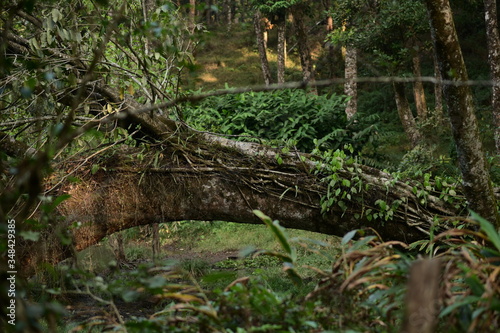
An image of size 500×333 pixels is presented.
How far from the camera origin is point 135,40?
6.94 metres

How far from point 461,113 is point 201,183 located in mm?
2573

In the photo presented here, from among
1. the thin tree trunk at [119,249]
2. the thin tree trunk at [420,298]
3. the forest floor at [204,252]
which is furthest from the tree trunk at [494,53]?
the thin tree trunk at [420,298]

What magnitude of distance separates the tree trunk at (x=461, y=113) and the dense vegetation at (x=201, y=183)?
0.15 ft

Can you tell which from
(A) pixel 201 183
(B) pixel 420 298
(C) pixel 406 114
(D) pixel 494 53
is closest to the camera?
(B) pixel 420 298

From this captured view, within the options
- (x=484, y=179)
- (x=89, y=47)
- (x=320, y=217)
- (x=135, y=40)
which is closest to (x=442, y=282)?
(x=484, y=179)

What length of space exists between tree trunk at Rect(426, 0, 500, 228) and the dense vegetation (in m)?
0.05

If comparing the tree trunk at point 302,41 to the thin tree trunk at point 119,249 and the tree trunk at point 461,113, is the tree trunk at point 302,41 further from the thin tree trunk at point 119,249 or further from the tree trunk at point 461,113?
the tree trunk at point 461,113

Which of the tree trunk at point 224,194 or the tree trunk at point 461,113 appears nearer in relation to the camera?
the tree trunk at point 461,113

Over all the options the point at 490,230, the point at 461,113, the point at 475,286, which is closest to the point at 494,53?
the point at 461,113

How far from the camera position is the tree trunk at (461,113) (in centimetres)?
323

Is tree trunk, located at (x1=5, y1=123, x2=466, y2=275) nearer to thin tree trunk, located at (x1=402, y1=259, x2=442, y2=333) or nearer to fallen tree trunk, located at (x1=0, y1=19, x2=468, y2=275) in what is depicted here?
fallen tree trunk, located at (x1=0, y1=19, x2=468, y2=275)

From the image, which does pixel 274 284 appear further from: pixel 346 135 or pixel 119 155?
pixel 346 135

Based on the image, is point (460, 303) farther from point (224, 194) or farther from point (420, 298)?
point (224, 194)

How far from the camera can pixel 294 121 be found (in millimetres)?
8047
